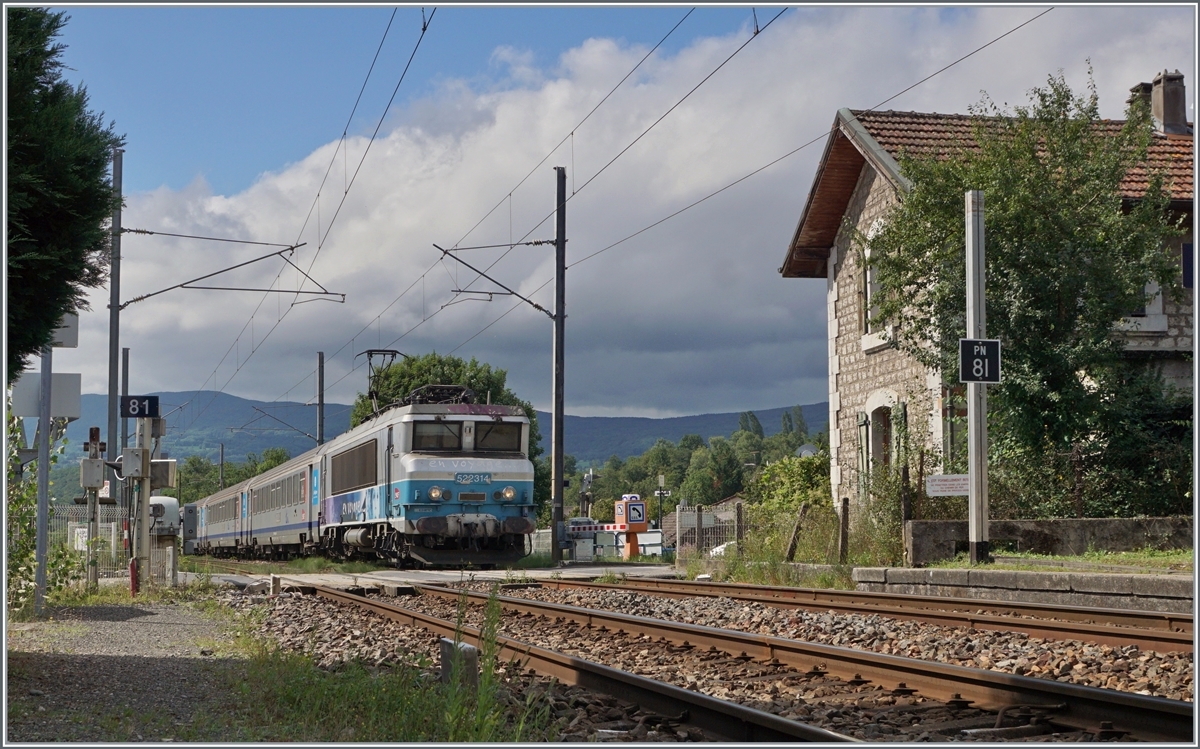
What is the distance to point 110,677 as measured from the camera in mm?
9031

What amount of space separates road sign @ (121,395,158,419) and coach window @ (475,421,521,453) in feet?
21.4

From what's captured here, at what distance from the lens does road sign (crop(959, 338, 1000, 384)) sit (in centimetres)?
1573

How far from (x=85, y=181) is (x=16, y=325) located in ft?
3.31

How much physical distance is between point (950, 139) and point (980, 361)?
820cm

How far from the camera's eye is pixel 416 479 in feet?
75.2

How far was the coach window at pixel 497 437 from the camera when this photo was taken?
78.8 feet

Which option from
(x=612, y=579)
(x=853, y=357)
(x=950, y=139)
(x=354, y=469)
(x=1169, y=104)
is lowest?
(x=612, y=579)

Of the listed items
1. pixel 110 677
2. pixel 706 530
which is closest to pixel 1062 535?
pixel 706 530

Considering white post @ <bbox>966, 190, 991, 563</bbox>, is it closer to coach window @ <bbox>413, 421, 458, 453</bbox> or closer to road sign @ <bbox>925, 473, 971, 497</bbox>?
road sign @ <bbox>925, 473, 971, 497</bbox>

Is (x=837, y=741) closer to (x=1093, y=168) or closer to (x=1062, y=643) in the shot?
(x=1062, y=643)

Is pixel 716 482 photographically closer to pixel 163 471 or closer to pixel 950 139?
pixel 950 139

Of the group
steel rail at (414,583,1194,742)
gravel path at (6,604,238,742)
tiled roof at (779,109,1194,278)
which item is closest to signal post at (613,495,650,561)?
tiled roof at (779,109,1194,278)

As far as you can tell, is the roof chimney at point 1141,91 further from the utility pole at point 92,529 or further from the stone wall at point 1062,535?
the utility pole at point 92,529

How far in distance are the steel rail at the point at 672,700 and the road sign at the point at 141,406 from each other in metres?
9.61
